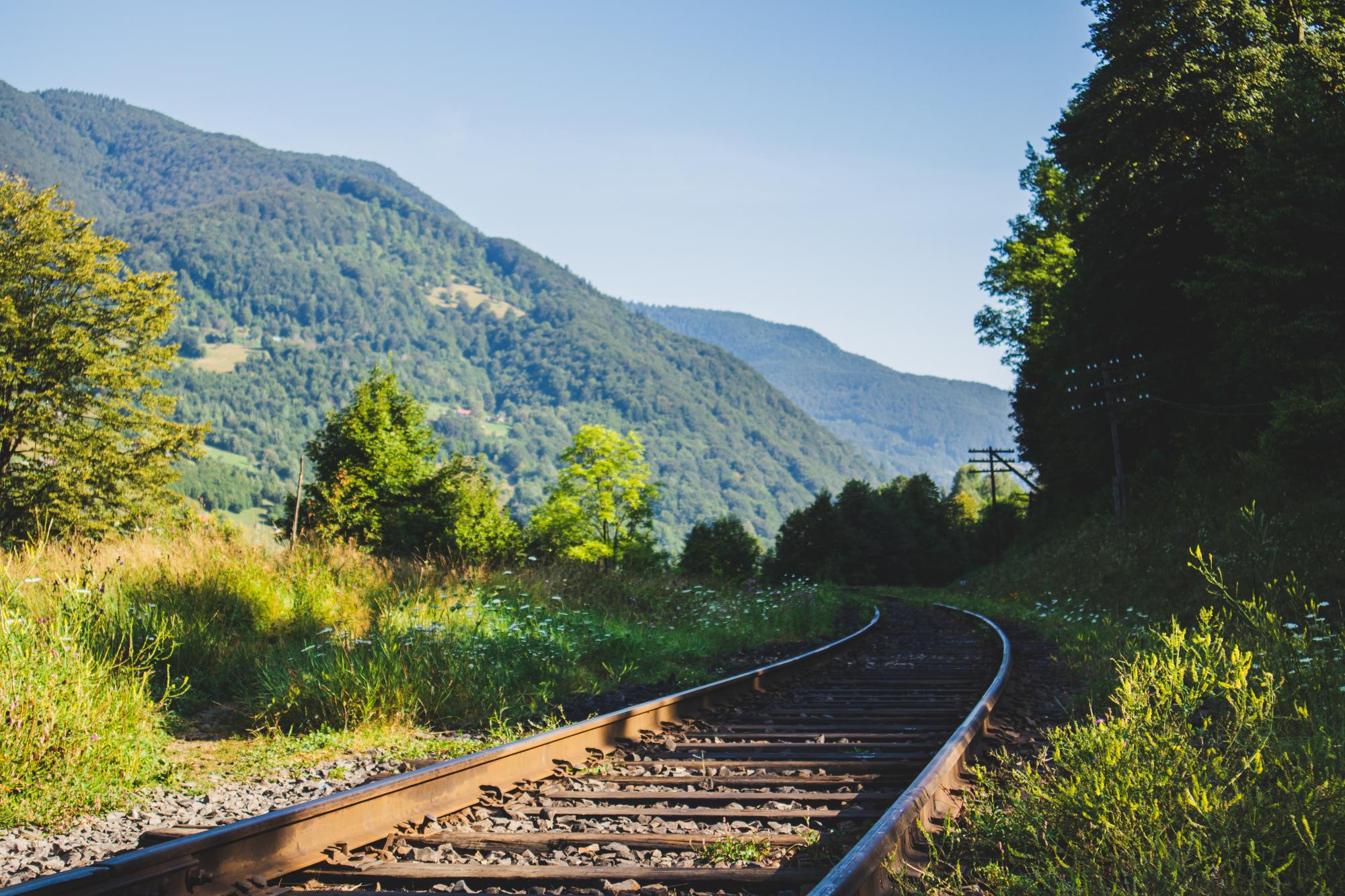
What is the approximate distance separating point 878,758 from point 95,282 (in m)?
34.8

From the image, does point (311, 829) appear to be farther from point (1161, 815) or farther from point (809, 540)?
point (809, 540)

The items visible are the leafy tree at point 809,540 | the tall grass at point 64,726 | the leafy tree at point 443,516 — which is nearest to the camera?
the tall grass at point 64,726

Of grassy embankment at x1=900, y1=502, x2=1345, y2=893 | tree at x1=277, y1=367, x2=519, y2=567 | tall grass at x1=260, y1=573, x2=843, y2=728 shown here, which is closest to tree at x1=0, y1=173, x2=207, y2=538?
tree at x1=277, y1=367, x2=519, y2=567

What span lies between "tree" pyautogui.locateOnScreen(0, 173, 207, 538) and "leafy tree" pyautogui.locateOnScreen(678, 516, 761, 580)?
46.2m

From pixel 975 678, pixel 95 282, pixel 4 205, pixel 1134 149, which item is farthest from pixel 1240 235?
pixel 4 205

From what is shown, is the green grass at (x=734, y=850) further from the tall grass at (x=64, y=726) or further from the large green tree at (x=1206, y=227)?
the large green tree at (x=1206, y=227)

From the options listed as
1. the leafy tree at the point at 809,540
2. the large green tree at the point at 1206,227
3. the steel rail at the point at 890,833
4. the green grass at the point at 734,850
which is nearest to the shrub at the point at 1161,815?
the steel rail at the point at 890,833

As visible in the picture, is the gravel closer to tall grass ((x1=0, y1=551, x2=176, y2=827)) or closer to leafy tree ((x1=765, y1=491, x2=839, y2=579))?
tall grass ((x1=0, y1=551, x2=176, y2=827))

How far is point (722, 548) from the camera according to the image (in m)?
75.4

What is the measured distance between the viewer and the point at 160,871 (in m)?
2.41

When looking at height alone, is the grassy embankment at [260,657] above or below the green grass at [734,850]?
below

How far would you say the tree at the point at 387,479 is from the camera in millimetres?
39531

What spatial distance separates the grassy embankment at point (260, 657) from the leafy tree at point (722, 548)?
205ft

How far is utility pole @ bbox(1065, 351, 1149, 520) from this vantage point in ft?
80.0
